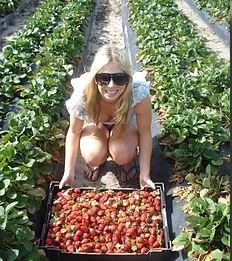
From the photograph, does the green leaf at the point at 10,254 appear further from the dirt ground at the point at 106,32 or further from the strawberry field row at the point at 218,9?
the strawberry field row at the point at 218,9

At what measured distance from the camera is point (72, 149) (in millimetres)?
3508

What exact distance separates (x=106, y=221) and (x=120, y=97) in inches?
31.1

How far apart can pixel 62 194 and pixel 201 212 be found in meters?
0.95

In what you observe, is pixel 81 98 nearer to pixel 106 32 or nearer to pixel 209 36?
pixel 209 36

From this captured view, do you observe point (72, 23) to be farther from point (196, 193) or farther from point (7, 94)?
point (196, 193)

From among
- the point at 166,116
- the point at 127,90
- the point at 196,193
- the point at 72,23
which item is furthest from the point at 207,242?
the point at 72,23

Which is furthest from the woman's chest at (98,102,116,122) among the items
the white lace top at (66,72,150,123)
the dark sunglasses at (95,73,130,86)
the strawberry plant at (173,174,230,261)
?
the strawberry plant at (173,174,230,261)

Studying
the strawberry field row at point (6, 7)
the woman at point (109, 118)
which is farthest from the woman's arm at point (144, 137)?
the strawberry field row at point (6, 7)

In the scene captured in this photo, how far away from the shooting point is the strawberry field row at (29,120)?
8.76 feet

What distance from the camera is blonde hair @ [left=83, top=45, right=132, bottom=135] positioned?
3246 millimetres

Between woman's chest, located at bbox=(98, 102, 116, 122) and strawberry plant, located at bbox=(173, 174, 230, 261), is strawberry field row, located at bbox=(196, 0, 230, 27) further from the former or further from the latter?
strawberry plant, located at bbox=(173, 174, 230, 261)

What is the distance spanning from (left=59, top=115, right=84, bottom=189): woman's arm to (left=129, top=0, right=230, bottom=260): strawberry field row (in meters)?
0.70

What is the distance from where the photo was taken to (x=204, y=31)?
8.70 meters

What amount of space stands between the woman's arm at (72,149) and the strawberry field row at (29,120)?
123mm
